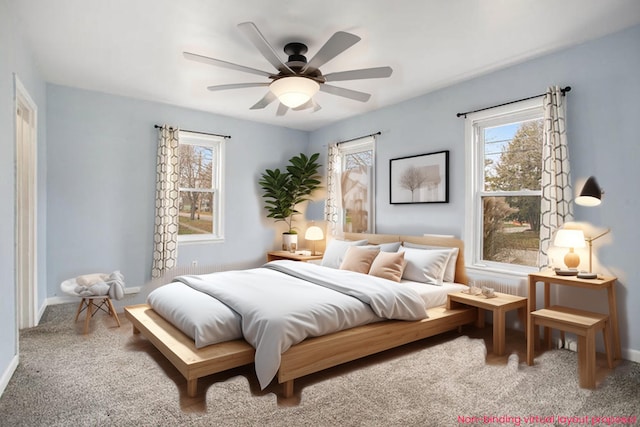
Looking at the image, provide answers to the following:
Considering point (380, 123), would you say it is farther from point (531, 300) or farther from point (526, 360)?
point (526, 360)

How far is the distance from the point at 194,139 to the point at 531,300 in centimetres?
446

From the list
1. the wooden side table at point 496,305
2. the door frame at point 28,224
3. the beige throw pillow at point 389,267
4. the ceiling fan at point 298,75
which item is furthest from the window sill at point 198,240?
the wooden side table at point 496,305

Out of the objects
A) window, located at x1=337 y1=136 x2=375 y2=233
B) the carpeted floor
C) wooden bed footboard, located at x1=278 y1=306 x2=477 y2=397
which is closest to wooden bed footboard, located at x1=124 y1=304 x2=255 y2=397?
the carpeted floor

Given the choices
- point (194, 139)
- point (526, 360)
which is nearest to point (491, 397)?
point (526, 360)

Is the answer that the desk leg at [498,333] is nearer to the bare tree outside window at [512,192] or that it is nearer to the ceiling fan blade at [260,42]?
the bare tree outside window at [512,192]

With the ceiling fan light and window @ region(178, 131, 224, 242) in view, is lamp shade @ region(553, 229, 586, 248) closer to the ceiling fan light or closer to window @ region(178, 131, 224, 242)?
the ceiling fan light

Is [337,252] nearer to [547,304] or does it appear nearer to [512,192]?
[512,192]

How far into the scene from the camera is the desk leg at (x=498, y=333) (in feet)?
9.93

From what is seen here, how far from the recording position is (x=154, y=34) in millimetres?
3039

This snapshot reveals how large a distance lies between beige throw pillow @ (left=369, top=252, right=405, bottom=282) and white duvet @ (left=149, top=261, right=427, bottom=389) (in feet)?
1.10

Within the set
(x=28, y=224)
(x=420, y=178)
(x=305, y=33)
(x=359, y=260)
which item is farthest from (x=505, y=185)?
(x=28, y=224)

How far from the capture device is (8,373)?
2.47 metres

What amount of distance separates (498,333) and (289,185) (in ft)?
12.0

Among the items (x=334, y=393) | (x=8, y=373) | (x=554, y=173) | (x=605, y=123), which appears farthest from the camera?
(x=554, y=173)
